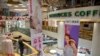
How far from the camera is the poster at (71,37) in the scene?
12.2 feet

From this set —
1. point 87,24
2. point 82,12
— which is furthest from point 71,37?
point 87,24

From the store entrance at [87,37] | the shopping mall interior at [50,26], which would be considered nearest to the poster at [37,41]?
the shopping mall interior at [50,26]

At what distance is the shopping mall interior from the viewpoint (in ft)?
9.60

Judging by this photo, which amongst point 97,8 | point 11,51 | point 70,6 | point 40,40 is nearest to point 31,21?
point 40,40

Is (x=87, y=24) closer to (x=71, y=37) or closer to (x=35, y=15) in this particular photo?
(x=71, y=37)

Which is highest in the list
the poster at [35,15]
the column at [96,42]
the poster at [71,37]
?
the poster at [35,15]

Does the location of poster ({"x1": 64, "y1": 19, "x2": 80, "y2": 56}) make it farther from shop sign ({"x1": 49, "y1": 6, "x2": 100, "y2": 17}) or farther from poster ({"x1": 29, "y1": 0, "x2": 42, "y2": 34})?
shop sign ({"x1": 49, "y1": 6, "x2": 100, "y2": 17})

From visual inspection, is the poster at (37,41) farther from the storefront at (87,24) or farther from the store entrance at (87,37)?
the store entrance at (87,37)

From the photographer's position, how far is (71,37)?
385 cm

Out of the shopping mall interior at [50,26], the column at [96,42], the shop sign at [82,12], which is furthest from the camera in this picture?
the column at [96,42]

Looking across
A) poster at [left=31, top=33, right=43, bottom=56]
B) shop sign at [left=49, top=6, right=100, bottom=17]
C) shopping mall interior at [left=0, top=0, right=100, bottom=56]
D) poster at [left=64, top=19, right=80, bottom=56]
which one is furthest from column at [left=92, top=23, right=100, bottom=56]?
poster at [left=31, top=33, right=43, bottom=56]

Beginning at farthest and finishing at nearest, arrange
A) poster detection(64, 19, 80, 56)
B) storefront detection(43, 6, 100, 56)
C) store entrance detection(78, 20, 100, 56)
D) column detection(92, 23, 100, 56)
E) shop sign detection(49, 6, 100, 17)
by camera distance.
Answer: store entrance detection(78, 20, 100, 56), column detection(92, 23, 100, 56), storefront detection(43, 6, 100, 56), shop sign detection(49, 6, 100, 17), poster detection(64, 19, 80, 56)

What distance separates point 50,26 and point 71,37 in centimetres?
1238

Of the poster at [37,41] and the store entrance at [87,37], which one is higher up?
the poster at [37,41]
